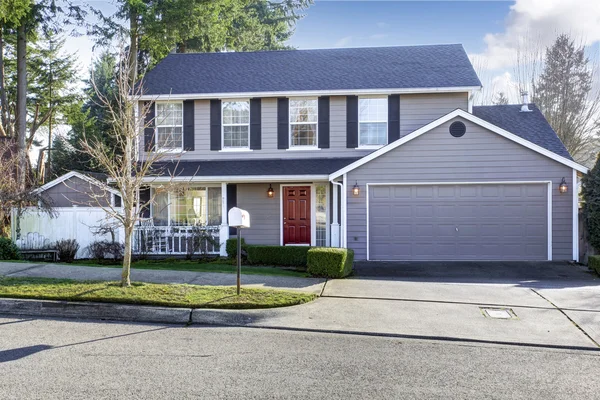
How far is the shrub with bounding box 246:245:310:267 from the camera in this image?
12.3 meters

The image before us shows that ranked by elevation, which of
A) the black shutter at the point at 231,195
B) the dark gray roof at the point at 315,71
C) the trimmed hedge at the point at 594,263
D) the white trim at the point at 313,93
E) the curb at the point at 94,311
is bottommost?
the curb at the point at 94,311

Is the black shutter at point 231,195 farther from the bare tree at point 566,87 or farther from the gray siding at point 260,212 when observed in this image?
the bare tree at point 566,87

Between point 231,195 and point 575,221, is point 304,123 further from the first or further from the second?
point 575,221

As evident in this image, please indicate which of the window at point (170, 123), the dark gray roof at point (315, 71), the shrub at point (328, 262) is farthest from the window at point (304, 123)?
the shrub at point (328, 262)

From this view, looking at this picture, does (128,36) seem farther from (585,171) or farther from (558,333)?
(558,333)

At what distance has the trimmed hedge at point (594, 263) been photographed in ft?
33.1

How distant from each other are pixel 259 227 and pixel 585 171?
30.9 feet

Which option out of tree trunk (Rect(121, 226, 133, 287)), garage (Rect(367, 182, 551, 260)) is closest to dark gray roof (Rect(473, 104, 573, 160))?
garage (Rect(367, 182, 551, 260))

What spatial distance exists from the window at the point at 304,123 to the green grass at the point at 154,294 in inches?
299

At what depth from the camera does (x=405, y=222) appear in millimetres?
12422

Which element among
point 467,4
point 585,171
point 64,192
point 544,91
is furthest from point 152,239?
point 544,91

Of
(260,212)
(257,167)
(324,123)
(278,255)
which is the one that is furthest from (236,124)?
(278,255)

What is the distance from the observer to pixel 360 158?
13969 millimetres

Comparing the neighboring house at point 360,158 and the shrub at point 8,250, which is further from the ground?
the neighboring house at point 360,158
